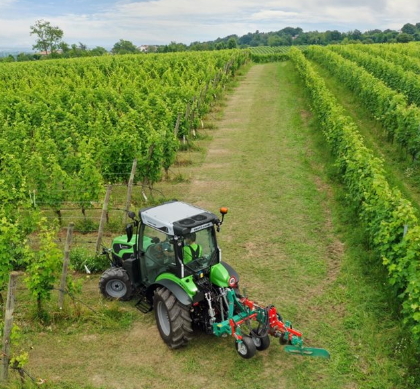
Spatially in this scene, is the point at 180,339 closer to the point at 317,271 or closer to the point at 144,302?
the point at 144,302

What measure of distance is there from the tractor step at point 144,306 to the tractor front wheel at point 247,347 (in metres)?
1.94

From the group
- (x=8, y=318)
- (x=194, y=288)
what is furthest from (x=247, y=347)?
(x=8, y=318)

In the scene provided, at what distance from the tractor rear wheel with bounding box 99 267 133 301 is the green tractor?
544mm

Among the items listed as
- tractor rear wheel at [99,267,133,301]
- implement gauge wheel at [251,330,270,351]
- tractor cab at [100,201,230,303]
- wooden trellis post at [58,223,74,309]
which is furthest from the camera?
tractor rear wheel at [99,267,133,301]

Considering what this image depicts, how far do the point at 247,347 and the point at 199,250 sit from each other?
1599mm

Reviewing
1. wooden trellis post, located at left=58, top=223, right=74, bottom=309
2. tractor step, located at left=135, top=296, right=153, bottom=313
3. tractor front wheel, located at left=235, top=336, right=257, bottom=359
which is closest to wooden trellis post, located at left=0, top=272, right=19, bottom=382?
wooden trellis post, located at left=58, top=223, right=74, bottom=309

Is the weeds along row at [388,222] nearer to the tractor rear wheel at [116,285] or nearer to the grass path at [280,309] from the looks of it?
the grass path at [280,309]

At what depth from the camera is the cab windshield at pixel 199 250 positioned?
6.53m

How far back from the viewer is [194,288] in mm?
6352

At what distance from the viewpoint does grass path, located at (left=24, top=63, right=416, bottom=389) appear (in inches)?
240

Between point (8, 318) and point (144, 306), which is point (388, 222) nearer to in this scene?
point (144, 306)

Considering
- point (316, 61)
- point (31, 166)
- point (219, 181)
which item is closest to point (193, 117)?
point (219, 181)

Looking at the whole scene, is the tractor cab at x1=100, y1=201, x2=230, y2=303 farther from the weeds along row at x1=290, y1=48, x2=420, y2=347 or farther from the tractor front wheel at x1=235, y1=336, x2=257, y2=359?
the weeds along row at x1=290, y1=48, x2=420, y2=347

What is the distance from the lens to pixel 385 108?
1756cm
